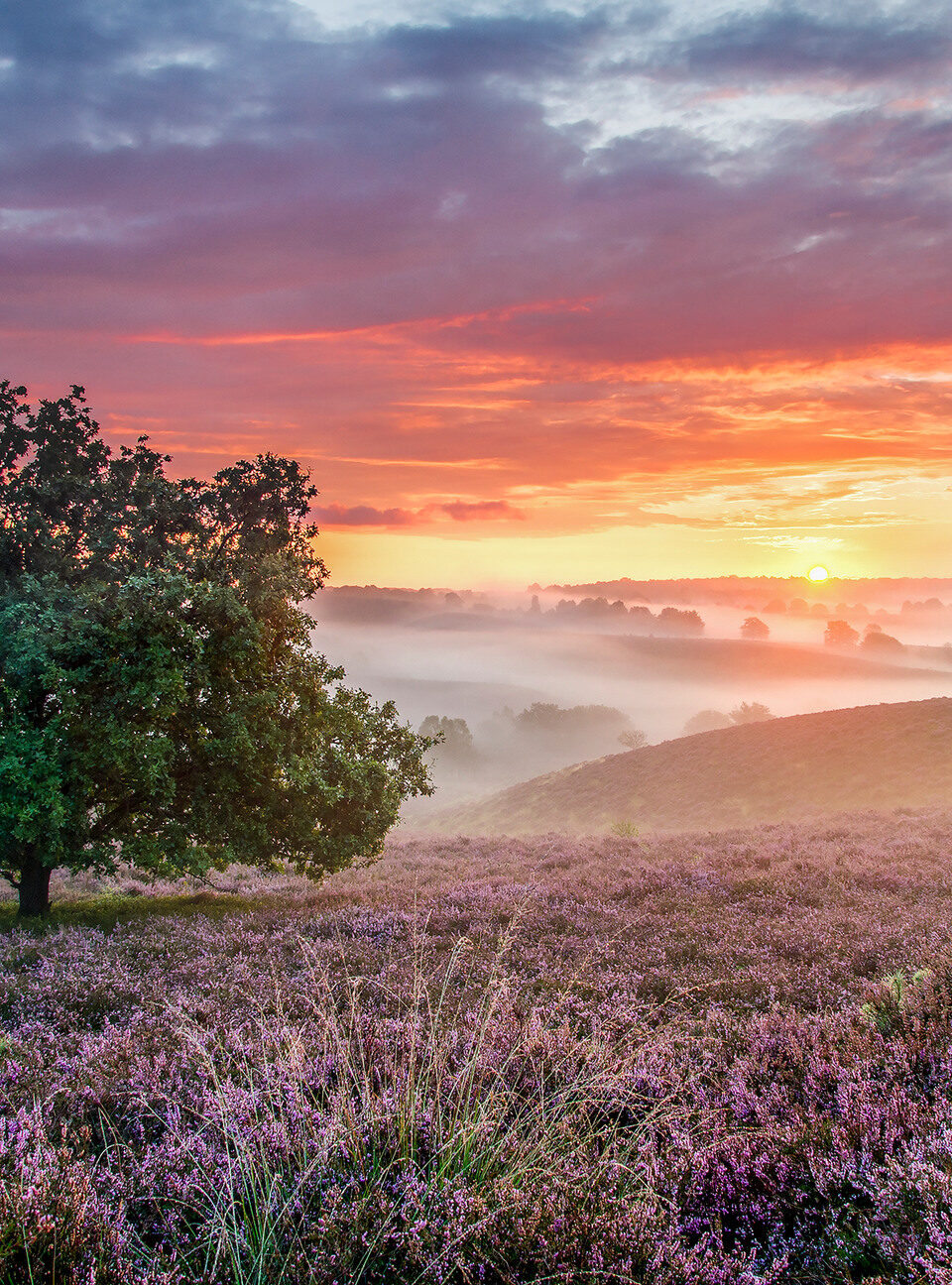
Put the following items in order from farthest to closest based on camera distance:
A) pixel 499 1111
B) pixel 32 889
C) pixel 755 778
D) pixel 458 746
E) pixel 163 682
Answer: pixel 458 746
pixel 755 778
pixel 32 889
pixel 163 682
pixel 499 1111

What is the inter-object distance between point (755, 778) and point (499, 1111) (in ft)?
174

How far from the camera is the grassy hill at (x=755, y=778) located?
4438cm

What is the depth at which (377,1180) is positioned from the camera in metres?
3.44

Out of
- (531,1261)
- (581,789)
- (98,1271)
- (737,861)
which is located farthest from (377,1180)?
(581,789)

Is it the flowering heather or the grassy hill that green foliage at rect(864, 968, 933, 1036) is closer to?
the flowering heather

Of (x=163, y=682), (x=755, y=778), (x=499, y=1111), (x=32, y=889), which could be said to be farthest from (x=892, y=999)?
(x=755, y=778)

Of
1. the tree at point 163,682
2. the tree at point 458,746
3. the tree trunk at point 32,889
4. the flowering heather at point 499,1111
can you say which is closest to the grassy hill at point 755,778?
the tree at point 163,682

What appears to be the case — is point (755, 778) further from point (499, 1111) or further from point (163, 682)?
point (499, 1111)

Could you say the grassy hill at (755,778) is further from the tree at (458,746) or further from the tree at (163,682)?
the tree at (458,746)

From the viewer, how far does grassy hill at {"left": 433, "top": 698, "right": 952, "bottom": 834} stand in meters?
44.4

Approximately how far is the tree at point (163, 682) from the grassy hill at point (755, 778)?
35.8 meters

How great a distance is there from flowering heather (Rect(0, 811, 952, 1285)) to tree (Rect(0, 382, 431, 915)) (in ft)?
13.2

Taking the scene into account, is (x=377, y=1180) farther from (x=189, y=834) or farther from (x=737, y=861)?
(x=737, y=861)

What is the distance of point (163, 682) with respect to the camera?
1269 centimetres
